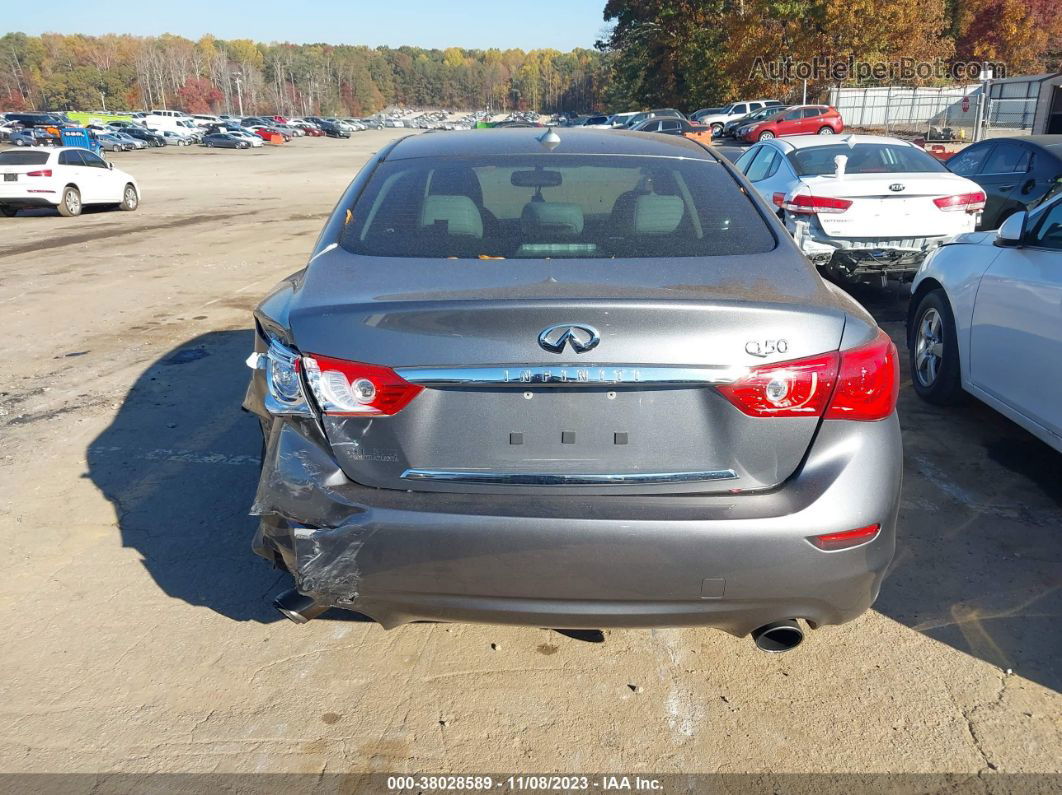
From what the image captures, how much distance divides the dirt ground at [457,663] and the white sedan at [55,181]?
48.6ft

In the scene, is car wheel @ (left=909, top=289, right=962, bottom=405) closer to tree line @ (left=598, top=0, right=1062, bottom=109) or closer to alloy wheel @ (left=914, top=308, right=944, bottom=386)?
alloy wheel @ (left=914, top=308, right=944, bottom=386)

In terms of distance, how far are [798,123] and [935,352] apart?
117ft

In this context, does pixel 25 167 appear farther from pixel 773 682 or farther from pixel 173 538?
pixel 773 682

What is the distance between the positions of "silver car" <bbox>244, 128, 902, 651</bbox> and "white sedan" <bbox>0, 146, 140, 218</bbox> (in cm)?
1774

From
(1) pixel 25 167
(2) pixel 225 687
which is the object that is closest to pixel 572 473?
(2) pixel 225 687

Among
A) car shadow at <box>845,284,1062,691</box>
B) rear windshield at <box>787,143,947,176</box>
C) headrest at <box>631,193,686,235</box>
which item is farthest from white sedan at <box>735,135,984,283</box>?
headrest at <box>631,193,686,235</box>

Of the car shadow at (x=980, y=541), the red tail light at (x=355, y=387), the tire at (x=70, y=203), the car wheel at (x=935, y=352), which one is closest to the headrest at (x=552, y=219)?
the red tail light at (x=355, y=387)

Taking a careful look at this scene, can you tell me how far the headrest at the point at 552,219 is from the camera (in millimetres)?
2834

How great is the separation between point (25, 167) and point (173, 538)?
665 inches

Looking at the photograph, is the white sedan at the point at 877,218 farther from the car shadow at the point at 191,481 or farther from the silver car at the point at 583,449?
the silver car at the point at 583,449

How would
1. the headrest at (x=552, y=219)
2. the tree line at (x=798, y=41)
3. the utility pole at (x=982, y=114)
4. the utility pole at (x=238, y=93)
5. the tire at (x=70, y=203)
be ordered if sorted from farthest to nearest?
the utility pole at (x=238, y=93)
the tree line at (x=798, y=41)
the utility pole at (x=982, y=114)
the tire at (x=70, y=203)
the headrest at (x=552, y=219)

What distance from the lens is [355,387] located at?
224 centimetres

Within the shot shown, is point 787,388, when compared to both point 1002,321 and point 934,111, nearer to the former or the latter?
point 1002,321

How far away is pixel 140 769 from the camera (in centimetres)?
240
